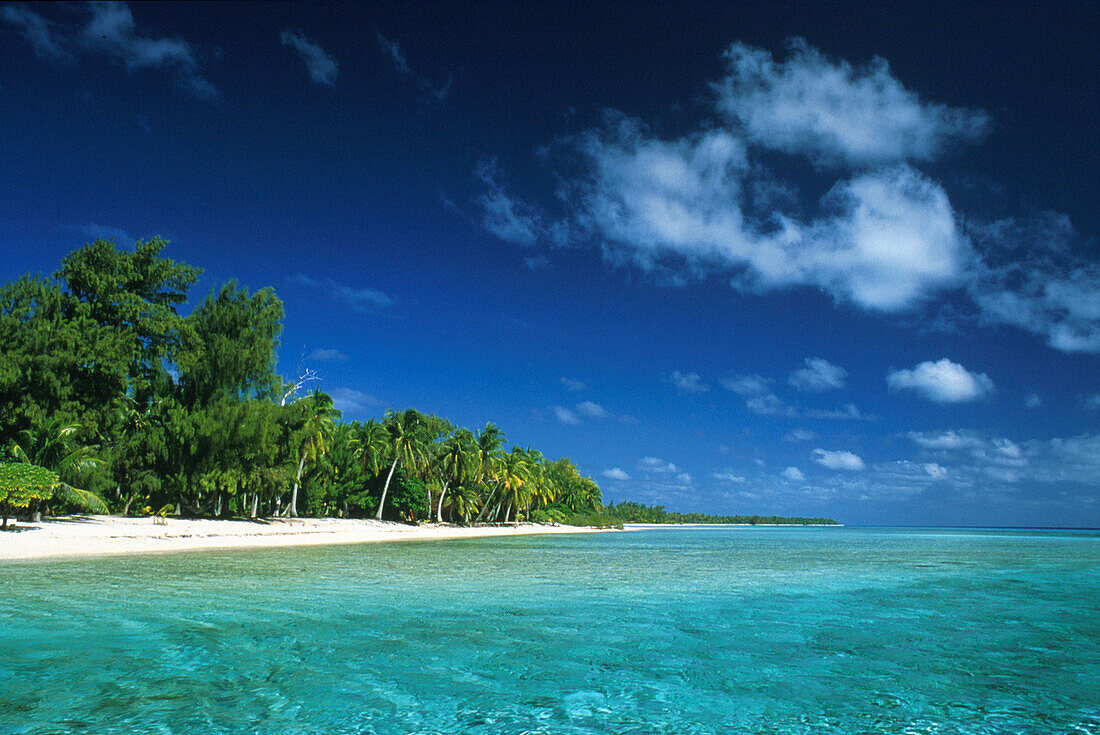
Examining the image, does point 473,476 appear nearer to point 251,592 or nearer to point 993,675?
point 251,592

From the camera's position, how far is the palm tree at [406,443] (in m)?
55.0

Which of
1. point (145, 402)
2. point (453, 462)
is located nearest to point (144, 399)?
point (145, 402)

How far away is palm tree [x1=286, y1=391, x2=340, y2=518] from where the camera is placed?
3771 centimetres

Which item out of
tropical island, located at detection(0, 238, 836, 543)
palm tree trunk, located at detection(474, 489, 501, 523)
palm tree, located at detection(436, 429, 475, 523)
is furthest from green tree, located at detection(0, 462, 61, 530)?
palm tree trunk, located at detection(474, 489, 501, 523)

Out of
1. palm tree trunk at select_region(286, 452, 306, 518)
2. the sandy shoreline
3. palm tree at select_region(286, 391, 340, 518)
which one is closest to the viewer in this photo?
the sandy shoreline

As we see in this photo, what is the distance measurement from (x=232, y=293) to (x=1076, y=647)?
4086 cm

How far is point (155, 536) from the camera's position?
28547 millimetres

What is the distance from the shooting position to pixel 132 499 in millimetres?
36875

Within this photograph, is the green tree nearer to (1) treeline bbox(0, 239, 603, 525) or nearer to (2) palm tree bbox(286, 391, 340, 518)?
(1) treeline bbox(0, 239, 603, 525)

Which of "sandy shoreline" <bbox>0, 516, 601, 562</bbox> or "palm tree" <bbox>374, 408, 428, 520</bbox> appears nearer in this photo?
"sandy shoreline" <bbox>0, 516, 601, 562</bbox>

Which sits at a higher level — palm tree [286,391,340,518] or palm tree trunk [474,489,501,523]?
palm tree [286,391,340,518]

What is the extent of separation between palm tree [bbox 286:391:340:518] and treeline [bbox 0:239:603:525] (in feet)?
0.53

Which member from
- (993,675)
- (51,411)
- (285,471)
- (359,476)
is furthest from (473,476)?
(993,675)

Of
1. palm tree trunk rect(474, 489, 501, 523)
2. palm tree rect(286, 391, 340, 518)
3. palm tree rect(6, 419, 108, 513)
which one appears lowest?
palm tree trunk rect(474, 489, 501, 523)
